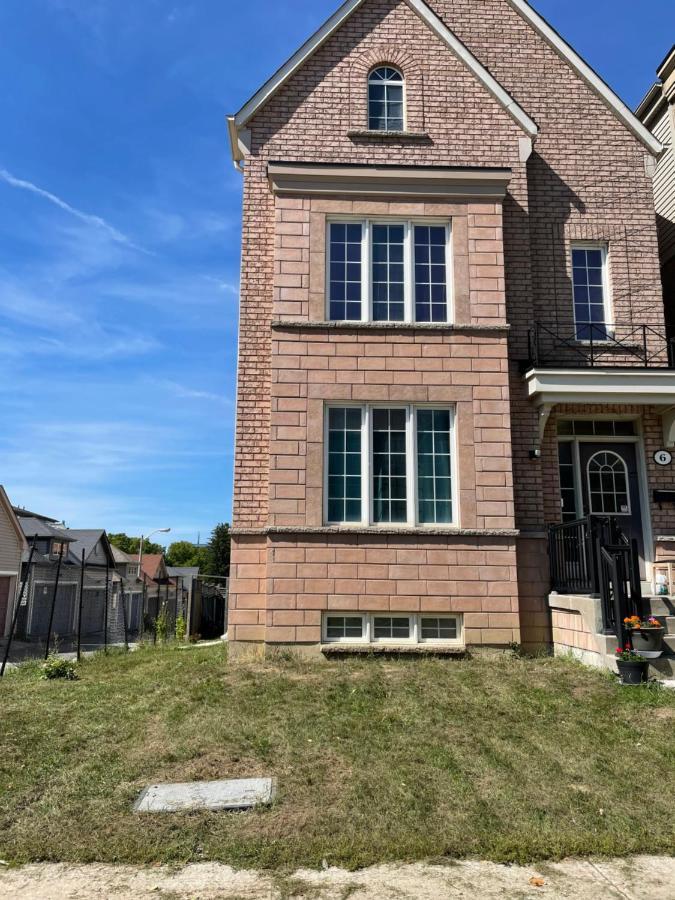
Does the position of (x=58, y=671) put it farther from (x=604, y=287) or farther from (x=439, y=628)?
(x=604, y=287)

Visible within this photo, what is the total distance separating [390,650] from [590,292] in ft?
22.4

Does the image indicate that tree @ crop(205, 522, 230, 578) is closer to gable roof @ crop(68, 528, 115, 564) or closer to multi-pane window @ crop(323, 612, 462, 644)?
gable roof @ crop(68, 528, 115, 564)

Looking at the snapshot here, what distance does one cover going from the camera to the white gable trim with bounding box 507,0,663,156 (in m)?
12.2

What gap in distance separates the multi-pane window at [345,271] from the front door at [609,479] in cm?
437

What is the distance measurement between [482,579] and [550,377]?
3153 mm

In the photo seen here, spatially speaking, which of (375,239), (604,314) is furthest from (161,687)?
(604,314)

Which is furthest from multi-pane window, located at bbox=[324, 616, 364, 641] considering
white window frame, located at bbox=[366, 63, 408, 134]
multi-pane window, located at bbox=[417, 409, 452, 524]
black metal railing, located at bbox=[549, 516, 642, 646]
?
white window frame, located at bbox=[366, 63, 408, 134]

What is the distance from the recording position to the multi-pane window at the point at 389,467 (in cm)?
1004

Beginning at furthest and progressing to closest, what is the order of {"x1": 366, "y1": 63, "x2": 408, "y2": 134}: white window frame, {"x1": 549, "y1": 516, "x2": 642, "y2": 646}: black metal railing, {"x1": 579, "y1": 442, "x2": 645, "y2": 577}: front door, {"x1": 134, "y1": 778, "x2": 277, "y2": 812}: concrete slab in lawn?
{"x1": 366, "y1": 63, "x2": 408, "y2": 134}: white window frame → {"x1": 579, "y1": 442, "x2": 645, "y2": 577}: front door → {"x1": 549, "y1": 516, "x2": 642, "y2": 646}: black metal railing → {"x1": 134, "y1": 778, "x2": 277, "y2": 812}: concrete slab in lawn

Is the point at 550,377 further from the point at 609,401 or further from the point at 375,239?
the point at 375,239

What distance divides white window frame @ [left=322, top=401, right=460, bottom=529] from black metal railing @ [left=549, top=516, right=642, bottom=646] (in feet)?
5.69

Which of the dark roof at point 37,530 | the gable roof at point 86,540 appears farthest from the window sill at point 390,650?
the gable roof at point 86,540

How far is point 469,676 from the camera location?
8.41m

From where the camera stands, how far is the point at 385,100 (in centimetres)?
1162
